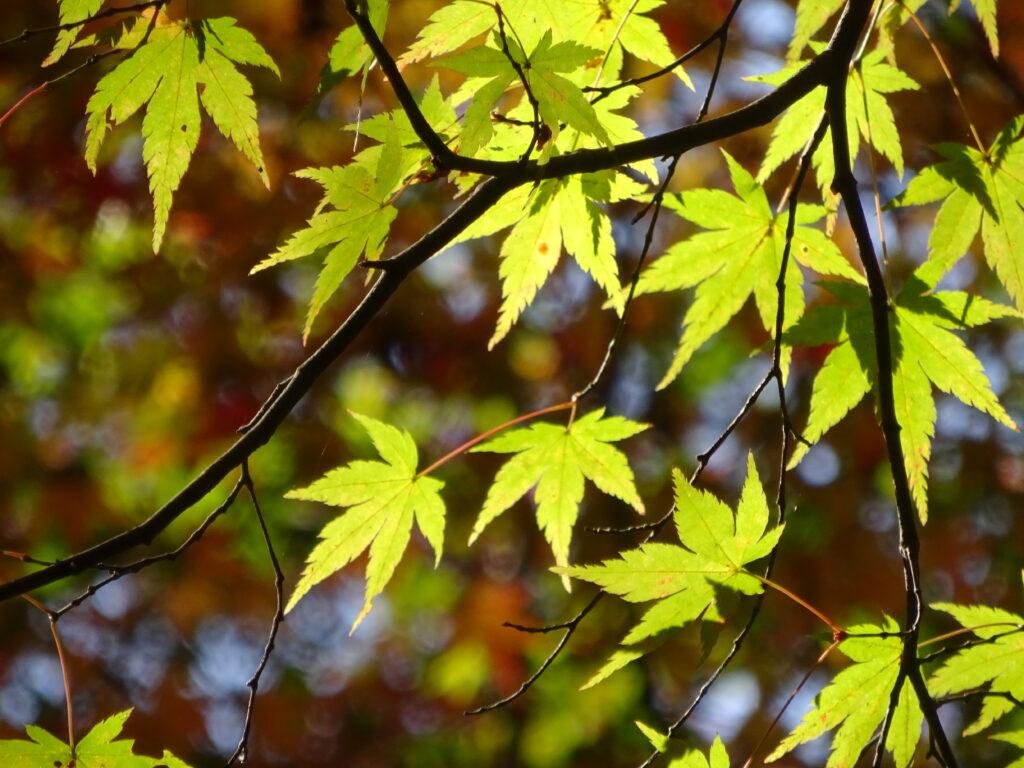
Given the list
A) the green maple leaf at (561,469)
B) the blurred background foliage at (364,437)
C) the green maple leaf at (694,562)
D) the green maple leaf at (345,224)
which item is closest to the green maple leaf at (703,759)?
the green maple leaf at (694,562)

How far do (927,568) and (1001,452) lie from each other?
53cm

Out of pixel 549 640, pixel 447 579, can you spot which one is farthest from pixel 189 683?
pixel 549 640

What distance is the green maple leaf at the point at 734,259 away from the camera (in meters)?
1.01

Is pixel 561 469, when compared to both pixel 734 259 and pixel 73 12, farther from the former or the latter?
pixel 73 12

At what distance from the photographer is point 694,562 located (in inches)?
33.8

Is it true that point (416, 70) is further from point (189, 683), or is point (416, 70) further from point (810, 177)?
point (189, 683)

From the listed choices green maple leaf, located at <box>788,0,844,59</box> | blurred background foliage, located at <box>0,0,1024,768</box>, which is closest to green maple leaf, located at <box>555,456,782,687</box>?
green maple leaf, located at <box>788,0,844,59</box>

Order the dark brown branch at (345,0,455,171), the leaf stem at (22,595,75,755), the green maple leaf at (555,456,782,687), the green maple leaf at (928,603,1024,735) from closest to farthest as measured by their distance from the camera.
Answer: the dark brown branch at (345,0,455,171)
the leaf stem at (22,595,75,755)
the green maple leaf at (555,456,782,687)
the green maple leaf at (928,603,1024,735)

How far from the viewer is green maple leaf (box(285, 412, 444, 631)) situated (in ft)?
3.15

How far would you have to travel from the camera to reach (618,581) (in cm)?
83

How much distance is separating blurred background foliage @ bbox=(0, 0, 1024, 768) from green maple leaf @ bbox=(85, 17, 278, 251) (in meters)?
1.96

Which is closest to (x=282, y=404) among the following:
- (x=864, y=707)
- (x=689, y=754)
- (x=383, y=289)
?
(x=383, y=289)

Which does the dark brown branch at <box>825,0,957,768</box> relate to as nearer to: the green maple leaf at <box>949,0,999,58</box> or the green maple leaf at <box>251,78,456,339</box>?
the green maple leaf at <box>949,0,999,58</box>

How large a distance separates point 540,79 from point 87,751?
2.35ft
